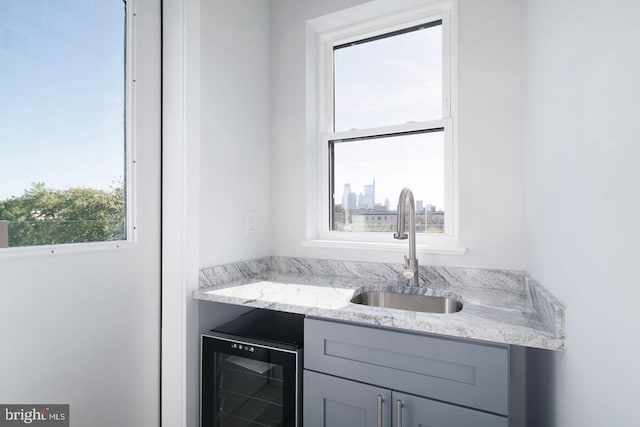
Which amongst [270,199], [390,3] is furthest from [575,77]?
[270,199]

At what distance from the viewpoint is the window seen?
1741mm

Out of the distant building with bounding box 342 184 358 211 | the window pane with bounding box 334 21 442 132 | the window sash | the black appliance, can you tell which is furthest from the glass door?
the window pane with bounding box 334 21 442 132

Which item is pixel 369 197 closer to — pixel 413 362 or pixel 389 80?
pixel 389 80

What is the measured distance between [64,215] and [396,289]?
4.50 feet

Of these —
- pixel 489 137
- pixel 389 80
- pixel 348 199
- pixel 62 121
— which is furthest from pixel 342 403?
pixel 389 80

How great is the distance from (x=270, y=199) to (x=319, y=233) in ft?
1.20

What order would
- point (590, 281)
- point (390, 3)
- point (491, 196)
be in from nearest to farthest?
point (590, 281) → point (491, 196) → point (390, 3)

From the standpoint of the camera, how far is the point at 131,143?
1.38 meters

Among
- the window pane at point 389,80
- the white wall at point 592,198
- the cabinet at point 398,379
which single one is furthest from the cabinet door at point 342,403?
the window pane at point 389,80

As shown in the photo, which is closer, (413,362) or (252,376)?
(413,362)

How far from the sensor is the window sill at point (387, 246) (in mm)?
1593

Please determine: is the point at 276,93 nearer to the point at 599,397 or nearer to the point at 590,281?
the point at 590,281

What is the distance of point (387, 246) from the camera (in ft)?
5.69

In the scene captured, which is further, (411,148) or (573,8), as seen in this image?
(411,148)
